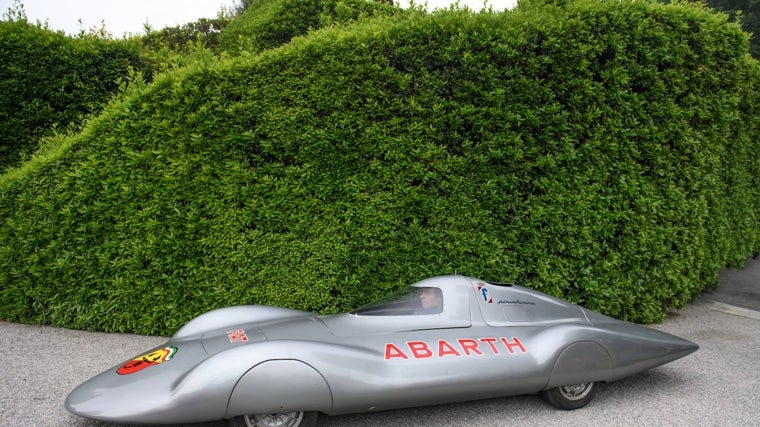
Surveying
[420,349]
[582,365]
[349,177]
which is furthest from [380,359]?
[349,177]

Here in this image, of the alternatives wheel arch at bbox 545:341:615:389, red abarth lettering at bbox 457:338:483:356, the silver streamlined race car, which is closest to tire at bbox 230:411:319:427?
the silver streamlined race car

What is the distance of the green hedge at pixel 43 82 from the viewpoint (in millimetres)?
6598

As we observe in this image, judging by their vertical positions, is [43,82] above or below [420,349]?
above

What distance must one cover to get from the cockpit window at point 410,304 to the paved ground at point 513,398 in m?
0.69

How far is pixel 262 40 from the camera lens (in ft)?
27.8

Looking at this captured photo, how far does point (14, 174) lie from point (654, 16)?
6.79 metres

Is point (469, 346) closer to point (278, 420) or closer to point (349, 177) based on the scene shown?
point (278, 420)

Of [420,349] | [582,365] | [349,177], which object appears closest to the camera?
[420,349]

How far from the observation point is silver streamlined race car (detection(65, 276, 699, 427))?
303 cm

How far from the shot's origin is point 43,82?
674 centimetres

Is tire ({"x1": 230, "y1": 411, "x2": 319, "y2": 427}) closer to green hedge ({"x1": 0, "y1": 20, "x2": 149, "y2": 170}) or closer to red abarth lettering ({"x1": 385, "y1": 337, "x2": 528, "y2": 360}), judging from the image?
red abarth lettering ({"x1": 385, "y1": 337, "x2": 528, "y2": 360})

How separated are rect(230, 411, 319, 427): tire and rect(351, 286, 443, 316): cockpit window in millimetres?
841

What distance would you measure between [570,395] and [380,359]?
60.6 inches

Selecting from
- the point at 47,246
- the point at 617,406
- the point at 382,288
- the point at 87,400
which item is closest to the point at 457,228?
the point at 382,288
